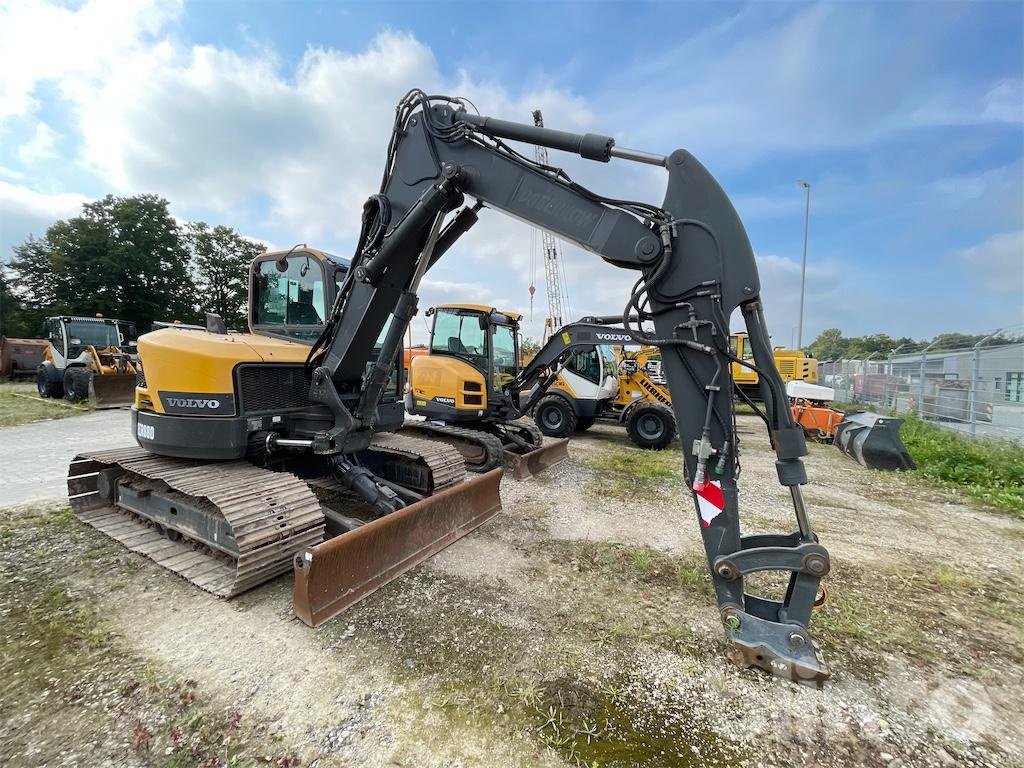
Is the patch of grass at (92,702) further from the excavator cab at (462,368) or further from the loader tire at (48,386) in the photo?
the loader tire at (48,386)

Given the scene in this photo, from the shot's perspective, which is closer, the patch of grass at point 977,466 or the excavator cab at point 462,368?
the patch of grass at point 977,466

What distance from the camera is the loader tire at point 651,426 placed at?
8914mm

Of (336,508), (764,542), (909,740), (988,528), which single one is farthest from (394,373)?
(988,528)

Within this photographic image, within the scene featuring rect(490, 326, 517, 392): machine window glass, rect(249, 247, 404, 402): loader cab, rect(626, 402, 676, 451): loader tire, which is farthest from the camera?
rect(626, 402, 676, 451): loader tire

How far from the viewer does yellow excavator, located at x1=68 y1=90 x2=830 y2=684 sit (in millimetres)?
2643

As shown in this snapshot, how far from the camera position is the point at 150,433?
398 centimetres

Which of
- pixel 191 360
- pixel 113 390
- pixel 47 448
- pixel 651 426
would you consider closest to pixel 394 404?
pixel 191 360

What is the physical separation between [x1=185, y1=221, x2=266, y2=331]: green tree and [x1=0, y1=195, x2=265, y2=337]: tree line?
332 millimetres

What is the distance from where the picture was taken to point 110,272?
2892 cm

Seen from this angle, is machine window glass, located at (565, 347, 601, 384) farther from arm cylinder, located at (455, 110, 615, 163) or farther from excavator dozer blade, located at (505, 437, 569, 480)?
arm cylinder, located at (455, 110, 615, 163)

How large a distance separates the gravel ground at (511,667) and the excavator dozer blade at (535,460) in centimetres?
231

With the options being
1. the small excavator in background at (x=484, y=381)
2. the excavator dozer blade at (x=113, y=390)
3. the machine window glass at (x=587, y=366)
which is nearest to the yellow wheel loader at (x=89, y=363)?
the excavator dozer blade at (x=113, y=390)

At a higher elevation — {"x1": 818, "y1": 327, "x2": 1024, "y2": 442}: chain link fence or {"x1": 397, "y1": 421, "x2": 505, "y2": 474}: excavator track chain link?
{"x1": 818, "y1": 327, "x2": 1024, "y2": 442}: chain link fence

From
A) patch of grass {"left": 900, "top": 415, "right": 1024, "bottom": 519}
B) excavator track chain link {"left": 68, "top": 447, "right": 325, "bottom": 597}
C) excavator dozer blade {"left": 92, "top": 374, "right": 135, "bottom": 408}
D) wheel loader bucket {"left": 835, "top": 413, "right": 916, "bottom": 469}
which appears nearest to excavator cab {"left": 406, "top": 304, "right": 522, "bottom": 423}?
excavator track chain link {"left": 68, "top": 447, "right": 325, "bottom": 597}
